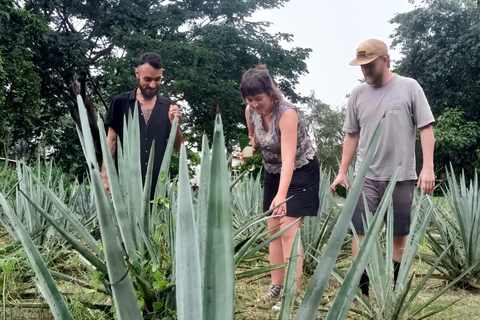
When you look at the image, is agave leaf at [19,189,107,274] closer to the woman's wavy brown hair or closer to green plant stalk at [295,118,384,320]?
green plant stalk at [295,118,384,320]

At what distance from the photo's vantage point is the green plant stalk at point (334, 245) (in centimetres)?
72

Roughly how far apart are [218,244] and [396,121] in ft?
6.35

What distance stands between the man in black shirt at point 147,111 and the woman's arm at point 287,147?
0.57 m

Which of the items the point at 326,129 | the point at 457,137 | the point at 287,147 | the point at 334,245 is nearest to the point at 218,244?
the point at 334,245

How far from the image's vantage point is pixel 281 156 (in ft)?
7.94

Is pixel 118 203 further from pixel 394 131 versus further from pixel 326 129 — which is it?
pixel 326 129

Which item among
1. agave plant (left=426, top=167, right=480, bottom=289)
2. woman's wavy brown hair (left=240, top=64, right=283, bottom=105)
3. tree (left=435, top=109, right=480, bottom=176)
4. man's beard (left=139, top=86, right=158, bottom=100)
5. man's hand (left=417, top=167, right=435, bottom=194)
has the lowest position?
agave plant (left=426, top=167, right=480, bottom=289)

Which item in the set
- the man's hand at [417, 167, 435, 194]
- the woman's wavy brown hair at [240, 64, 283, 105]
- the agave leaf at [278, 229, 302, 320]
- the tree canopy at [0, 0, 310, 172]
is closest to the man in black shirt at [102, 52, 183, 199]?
the woman's wavy brown hair at [240, 64, 283, 105]

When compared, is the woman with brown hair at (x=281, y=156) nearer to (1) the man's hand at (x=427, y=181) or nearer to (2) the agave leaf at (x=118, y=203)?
(1) the man's hand at (x=427, y=181)

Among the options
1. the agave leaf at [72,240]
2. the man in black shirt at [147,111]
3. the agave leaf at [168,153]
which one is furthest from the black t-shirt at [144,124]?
the agave leaf at [72,240]

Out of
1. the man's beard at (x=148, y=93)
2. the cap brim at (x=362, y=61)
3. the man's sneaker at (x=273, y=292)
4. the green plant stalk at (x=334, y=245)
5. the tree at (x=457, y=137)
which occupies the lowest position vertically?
the man's sneaker at (x=273, y=292)

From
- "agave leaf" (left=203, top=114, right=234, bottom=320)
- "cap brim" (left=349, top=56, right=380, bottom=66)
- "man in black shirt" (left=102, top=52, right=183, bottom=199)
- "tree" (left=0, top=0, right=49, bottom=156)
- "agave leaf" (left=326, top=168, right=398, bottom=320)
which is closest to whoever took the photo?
"agave leaf" (left=203, top=114, right=234, bottom=320)

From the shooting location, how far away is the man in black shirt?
246 centimetres

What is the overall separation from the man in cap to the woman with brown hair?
0.26m
